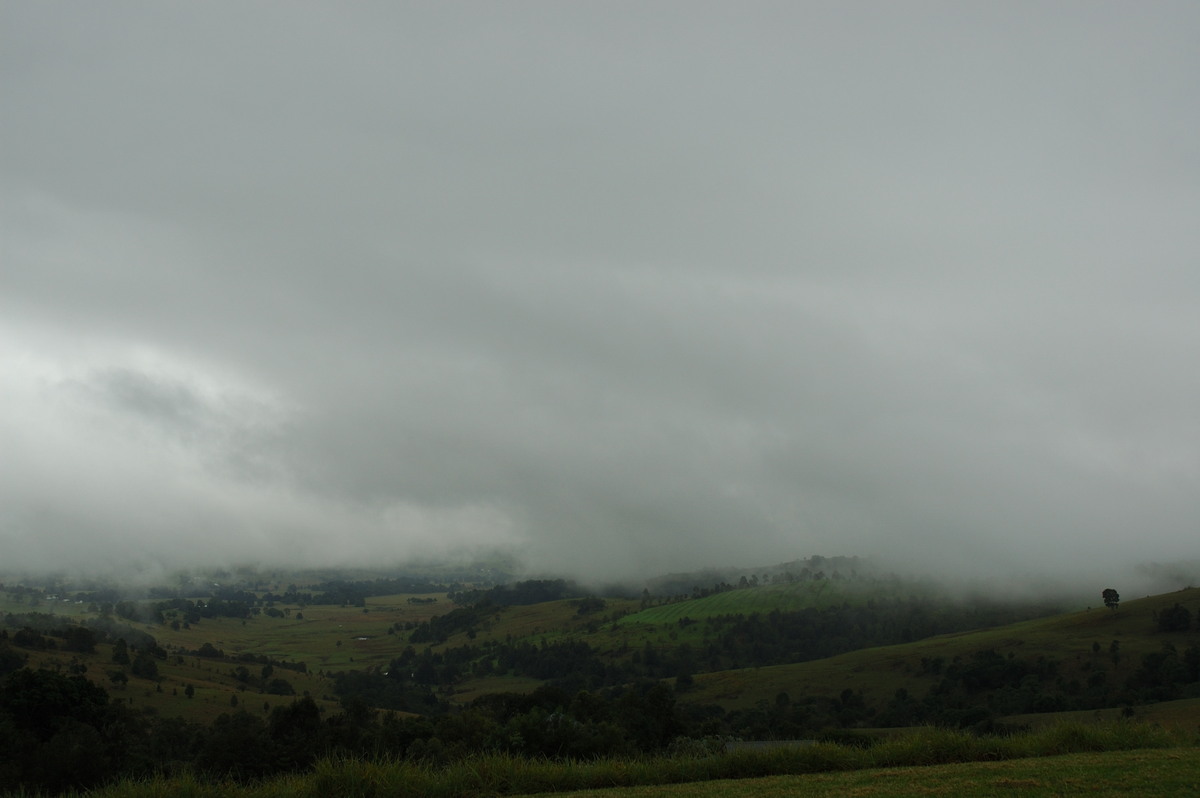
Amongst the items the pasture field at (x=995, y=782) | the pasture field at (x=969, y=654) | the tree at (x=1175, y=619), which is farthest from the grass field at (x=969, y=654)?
the pasture field at (x=995, y=782)

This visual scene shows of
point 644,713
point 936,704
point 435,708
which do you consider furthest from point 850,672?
point 644,713

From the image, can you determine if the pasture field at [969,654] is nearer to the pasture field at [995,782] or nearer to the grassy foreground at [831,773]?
the grassy foreground at [831,773]

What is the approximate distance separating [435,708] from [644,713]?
11260 centimetres

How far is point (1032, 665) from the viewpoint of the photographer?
154750 millimetres

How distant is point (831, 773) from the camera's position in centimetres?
1984

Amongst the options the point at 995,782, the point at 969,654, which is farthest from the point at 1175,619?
the point at 995,782

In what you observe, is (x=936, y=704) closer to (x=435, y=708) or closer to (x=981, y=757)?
(x=435, y=708)

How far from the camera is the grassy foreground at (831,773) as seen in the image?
54.2 feet

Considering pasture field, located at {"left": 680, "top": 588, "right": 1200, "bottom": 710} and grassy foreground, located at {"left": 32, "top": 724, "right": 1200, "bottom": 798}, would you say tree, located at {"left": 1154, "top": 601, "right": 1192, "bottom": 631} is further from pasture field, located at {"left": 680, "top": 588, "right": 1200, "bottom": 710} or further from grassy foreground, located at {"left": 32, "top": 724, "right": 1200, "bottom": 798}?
grassy foreground, located at {"left": 32, "top": 724, "right": 1200, "bottom": 798}

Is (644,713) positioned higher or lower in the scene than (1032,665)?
higher

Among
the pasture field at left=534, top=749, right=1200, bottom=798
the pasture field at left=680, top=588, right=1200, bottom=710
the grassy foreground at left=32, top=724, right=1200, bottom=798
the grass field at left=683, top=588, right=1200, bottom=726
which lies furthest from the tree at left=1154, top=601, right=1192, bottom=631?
the pasture field at left=534, top=749, right=1200, bottom=798

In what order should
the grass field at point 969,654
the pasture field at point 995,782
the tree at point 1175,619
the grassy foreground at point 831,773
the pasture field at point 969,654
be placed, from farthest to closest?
1. the tree at point 1175,619
2. the grass field at point 969,654
3. the pasture field at point 969,654
4. the grassy foreground at point 831,773
5. the pasture field at point 995,782

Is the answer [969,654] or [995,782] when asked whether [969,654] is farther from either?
[995,782]

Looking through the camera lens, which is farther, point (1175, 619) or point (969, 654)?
point (969, 654)
